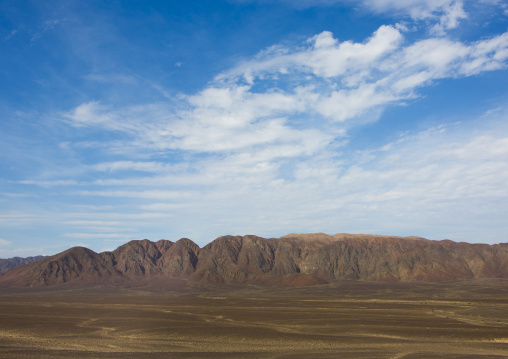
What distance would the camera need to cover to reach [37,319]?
158 ft

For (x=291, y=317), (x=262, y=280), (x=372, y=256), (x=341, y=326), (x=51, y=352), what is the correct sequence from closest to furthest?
(x=51, y=352)
(x=341, y=326)
(x=291, y=317)
(x=262, y=280)
(x=372, y=256)

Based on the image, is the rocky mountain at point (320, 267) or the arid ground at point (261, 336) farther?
the rocky mountain at point (320, 267)

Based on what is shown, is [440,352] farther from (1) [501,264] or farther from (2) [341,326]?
(1) [501,264]

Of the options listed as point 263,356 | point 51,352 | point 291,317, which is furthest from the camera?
point 291,317

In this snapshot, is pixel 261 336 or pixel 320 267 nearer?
pixel 261 336

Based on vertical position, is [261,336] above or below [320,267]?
below

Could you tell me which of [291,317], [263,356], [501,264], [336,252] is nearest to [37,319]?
[291,317]

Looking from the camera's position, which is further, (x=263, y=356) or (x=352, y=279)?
(x=352, y=279)

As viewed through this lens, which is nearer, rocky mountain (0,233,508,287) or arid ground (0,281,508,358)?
arid ground (0,281,508,358)

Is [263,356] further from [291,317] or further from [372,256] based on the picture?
[372,256]

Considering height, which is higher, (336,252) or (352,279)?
(336,252)

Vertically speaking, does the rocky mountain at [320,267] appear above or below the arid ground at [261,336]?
above

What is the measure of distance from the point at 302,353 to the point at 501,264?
185m

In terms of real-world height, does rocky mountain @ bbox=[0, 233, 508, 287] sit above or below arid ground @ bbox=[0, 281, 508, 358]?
above
